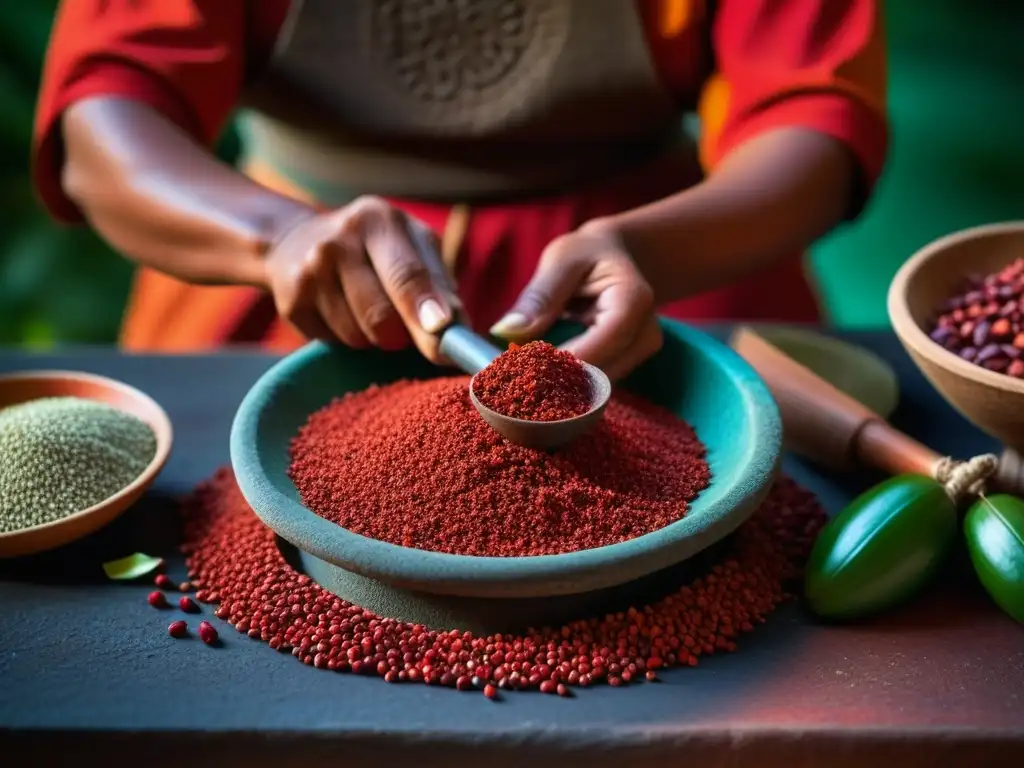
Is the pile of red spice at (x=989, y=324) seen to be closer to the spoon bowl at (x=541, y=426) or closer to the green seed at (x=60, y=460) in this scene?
the spoon bowl at (x=541, y=426)

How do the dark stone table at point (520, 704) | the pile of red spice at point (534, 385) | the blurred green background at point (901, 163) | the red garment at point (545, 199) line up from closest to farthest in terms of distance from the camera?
the dark stone table at point (520, 704)
the pile of red spice at point (534, 385)
the red garment at point (545, 199)
the blurred green background at point (901, 163)


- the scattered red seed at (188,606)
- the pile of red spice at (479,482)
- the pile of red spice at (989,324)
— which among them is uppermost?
the pile of red spice at (479,482)

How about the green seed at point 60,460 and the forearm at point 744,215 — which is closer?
the green seed at point 60,460

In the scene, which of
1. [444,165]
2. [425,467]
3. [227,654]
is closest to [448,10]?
[444,165]

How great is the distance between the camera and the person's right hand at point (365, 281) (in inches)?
31.5

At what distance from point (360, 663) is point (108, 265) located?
163 cm

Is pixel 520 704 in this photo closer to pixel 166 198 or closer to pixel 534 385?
pixel 534 385

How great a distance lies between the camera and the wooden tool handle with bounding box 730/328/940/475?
0.80 m

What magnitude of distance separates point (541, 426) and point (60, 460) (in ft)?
1.18

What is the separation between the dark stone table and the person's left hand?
236 millimetres

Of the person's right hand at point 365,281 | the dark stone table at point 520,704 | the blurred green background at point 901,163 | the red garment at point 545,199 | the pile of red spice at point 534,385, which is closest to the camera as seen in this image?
the dark stone table at point 520,704

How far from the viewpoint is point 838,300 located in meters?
2.16

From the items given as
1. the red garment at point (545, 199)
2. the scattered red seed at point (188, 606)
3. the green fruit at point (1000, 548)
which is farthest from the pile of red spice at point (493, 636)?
the red garment at point (545, 199)

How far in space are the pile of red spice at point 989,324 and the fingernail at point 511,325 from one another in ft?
1.04
